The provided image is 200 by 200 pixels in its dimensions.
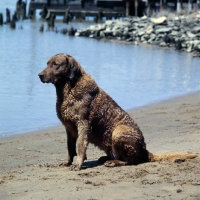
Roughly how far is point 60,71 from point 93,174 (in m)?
1.48

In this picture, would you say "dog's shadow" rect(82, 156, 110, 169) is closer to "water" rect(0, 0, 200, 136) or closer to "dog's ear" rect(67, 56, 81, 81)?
"dog's ear" rect(67, 56, 81, 81)

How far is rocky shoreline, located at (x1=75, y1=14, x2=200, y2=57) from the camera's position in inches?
1471

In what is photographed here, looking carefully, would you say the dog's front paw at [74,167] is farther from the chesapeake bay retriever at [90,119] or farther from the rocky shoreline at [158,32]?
the rocky shoreline at [158,32]

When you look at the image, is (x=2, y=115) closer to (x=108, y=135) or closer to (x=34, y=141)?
(x=34, y=141)

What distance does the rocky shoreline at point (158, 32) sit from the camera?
37375 millimetres

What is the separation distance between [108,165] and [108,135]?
420 millimetres

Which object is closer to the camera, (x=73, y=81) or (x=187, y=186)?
(x=187, y=186)

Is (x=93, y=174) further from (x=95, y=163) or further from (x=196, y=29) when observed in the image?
(x=196, y=29)

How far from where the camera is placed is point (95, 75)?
23.6 metres

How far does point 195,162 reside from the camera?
8.02 meters

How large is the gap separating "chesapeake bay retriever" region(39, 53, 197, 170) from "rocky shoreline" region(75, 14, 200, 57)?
24.8 metres

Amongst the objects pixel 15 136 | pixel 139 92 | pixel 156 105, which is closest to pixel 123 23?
pixel 139 92

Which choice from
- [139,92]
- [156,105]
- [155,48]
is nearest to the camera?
[156,105]

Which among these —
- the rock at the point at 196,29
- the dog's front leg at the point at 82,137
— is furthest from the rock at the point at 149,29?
the dog's front leg at the point at 82,137
